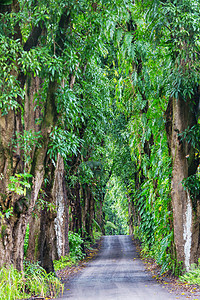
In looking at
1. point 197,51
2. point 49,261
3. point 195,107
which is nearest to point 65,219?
point 49,261

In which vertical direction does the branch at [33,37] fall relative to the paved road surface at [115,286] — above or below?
above

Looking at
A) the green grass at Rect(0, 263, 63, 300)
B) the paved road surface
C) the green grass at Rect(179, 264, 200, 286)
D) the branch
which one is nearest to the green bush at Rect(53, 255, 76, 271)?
the paved road surface

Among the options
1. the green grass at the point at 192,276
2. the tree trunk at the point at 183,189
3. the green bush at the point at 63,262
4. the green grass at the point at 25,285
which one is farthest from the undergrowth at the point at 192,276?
the green bush at the point at 63,262

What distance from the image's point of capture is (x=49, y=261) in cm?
1162

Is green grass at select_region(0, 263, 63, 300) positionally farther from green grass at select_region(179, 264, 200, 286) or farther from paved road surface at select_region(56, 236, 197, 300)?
green grass at select_region(179, 264, 200, 286)

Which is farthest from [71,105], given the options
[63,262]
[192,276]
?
[63,262]

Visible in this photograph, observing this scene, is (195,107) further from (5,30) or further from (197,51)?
(5,30)

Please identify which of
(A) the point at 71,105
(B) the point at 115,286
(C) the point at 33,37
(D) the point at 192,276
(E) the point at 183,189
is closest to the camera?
(C) the point at 33,37

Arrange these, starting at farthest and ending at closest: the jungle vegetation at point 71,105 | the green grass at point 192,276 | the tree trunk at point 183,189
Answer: the tree trunk at point 183,189 → the green grass at point 192,276 → the jungle vegetation at point 71,105

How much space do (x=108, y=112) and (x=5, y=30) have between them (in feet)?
37.0

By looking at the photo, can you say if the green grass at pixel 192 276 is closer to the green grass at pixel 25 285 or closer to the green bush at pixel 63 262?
the green grass at pixel 25 285

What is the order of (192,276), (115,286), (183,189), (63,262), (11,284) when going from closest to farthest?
(11,284), (192,276), (115,286), (183,189), (63,262)

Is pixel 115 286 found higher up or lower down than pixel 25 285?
lower down

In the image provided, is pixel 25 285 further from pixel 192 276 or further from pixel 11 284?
pixel 192 276
